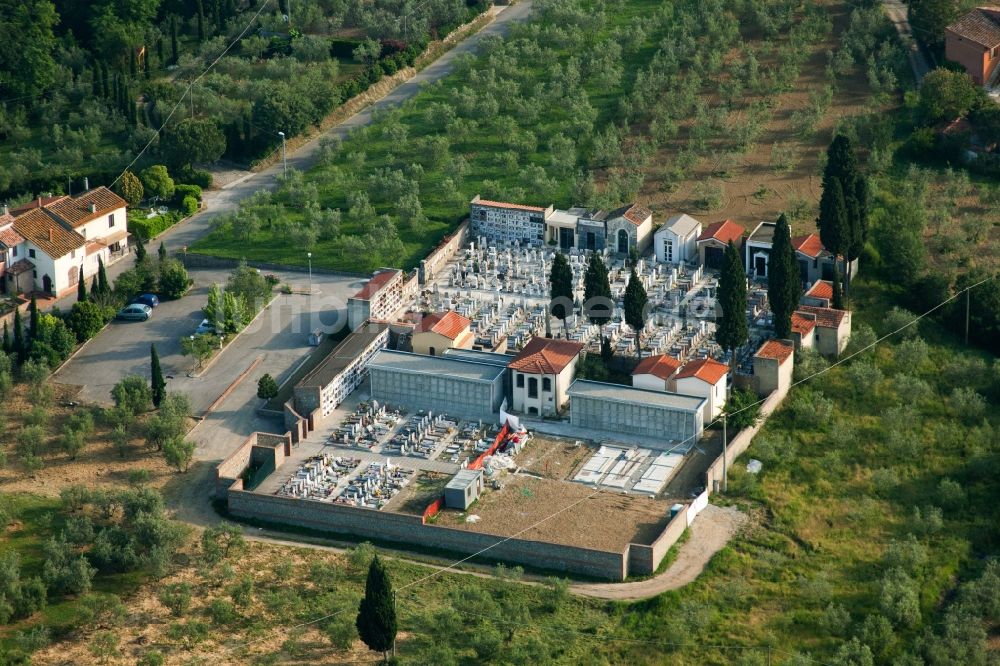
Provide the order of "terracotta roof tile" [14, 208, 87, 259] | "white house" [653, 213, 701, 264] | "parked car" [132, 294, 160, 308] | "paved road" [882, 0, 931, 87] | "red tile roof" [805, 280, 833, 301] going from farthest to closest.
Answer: "paved road" [882, 0, 931, 87] → "white house" [653, 213, 701, 264] → "terracotta roof tile" [14, 208, 87, 259] → "parked car" [132, 294, 160, 308] → "red tile roof" [805, 280, 833, 301]

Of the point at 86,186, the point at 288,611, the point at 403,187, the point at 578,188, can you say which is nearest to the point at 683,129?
the point at 578,188

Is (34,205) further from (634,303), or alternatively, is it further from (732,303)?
(732,303)

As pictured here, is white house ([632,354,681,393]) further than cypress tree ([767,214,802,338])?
No

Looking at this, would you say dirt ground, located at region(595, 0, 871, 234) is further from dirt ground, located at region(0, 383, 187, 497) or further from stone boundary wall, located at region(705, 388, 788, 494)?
dirt ground, located at region(0, 383, 187, 497)

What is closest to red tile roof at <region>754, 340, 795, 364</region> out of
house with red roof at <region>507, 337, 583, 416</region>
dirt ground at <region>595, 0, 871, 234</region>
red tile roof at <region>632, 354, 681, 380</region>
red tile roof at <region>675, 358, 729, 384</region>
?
red tile roof at <region>675, 358, 729, 384</region>

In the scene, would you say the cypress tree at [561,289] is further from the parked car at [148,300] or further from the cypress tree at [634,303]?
the parked car at [148,300]

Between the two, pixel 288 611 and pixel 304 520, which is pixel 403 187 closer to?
pixel 304 520
